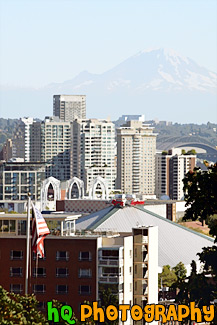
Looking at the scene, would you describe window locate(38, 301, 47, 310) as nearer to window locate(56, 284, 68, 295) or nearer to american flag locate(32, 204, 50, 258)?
window locate(56, 284, 68, 295)

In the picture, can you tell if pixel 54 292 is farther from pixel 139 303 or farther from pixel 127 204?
pixel 127 204

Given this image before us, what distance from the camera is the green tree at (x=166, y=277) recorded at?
10469 centimetres

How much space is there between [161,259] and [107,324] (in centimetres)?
5469

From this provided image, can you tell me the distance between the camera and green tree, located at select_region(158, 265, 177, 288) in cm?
10469

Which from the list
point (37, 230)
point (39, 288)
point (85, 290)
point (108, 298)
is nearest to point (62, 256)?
point (39, 288)

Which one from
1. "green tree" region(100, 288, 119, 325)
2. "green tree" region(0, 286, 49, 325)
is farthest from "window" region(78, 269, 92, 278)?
"green tree" region(0, 286, 49, 325)

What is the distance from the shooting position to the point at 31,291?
58.8m

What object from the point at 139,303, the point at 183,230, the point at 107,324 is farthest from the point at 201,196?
the point at 183,230

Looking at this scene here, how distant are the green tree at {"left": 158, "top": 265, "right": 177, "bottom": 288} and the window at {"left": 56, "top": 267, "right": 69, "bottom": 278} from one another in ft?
145

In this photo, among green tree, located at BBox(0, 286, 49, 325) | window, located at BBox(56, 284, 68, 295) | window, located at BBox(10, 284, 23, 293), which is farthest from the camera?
window, located at BBox(10, 284, 23, 293)

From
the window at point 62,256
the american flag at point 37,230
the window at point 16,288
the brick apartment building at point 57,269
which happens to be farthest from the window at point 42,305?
the american flag at point 37,230

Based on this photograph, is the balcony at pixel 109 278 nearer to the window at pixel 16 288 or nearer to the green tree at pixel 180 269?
the window at pixel 16 288

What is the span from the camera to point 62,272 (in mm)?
59500

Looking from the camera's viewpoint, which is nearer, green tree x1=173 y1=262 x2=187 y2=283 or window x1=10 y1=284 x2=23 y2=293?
window x1=10 y1=284 x2=23 y2=293
